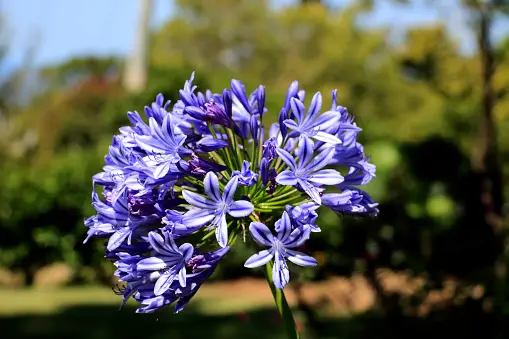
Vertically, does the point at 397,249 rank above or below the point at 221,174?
above

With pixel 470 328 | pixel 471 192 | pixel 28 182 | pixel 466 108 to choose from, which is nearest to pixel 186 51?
pixel 466 108

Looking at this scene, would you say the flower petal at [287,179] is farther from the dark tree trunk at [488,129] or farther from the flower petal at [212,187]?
the dark tree trunk at [488,129]

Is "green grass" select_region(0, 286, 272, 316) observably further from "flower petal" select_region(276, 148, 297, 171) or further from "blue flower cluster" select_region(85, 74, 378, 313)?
"flower petal" select_region(276, 148, 297, 171)

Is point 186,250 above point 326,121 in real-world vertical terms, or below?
below

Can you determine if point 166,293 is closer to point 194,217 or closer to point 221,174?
point 194,217

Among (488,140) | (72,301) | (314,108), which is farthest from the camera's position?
(72,301)

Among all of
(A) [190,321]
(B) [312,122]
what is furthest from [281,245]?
(A) [190,321]

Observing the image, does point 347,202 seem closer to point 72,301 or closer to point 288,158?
point 288,158
